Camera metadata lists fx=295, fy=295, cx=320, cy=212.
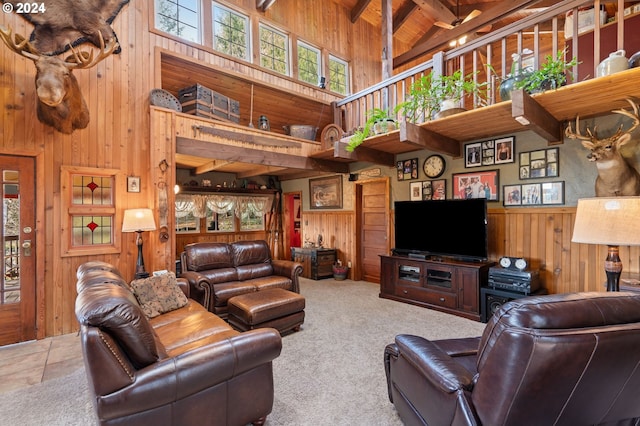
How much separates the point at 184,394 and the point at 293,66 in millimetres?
5631

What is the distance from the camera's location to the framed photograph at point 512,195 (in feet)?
12.7

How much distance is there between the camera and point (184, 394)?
1.50m

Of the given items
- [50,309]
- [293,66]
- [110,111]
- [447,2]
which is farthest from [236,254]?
[447,2]

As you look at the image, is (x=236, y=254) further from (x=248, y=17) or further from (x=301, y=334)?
(x=248, y=17)

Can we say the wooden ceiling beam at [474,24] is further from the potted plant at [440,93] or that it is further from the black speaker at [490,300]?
the black speaker at [490,300]

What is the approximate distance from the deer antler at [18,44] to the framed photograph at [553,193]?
5.65 metres

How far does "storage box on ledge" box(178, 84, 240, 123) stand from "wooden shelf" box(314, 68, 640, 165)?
7.55 feet

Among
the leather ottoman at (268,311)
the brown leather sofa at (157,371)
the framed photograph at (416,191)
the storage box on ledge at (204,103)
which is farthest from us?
the framed photograph at (416,191)

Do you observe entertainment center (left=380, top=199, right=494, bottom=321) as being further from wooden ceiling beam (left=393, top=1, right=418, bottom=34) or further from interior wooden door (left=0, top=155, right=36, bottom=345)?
wooden ceiling beam (left=393, top=1, right=418, bottom=34)

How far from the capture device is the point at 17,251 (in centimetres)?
318

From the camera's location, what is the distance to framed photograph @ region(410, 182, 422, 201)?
4.91 m

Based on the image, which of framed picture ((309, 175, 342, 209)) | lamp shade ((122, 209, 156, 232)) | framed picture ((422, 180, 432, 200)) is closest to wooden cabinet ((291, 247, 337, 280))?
framed picture ((309, 175, 342, 209))

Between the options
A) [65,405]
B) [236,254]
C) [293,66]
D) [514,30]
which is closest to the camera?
[65,405]

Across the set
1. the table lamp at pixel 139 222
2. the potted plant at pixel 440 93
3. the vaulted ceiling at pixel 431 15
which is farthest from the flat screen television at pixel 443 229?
the table lamp at pixel 139 222
